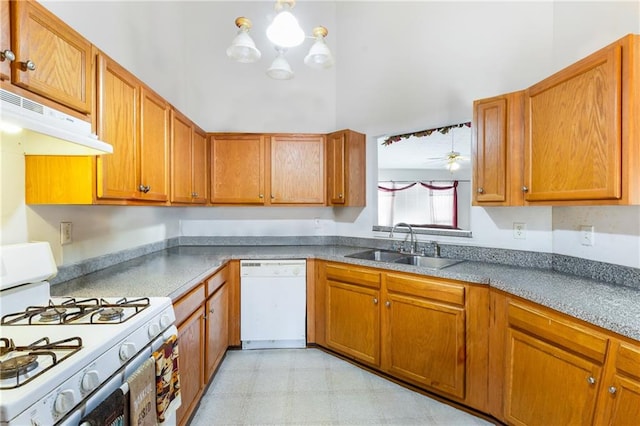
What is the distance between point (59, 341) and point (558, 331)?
192cm

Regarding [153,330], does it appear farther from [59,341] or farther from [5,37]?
[5,37]

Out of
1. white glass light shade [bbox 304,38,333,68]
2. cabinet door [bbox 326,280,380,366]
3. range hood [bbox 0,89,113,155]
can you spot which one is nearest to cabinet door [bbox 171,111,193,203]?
range hood [bbox 0,89,113,155]

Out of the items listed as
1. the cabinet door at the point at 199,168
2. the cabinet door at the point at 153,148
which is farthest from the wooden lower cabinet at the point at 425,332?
the cabinet door at the point at 199,168

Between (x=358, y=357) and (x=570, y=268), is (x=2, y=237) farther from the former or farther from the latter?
(x=570, y=268)

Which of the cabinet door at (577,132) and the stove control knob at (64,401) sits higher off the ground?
the cabinet door at (577,132)

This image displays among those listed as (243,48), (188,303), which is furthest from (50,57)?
(188,303)

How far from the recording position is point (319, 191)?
9.94 ft

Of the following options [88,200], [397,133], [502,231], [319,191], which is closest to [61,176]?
[88,200]

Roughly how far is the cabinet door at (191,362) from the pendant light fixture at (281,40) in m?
1.68

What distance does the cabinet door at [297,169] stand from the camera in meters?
2.99

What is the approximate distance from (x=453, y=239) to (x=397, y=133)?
3.60 ft

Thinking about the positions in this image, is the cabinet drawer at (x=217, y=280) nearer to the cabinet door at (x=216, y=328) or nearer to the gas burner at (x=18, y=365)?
the cabinet door at (x=216, y=328)

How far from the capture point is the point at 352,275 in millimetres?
2424

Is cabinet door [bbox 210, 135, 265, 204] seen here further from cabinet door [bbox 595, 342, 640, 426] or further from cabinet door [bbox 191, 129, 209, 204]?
cabinet door [bbox 595, 342, 640, 426]
